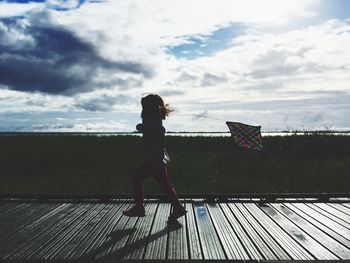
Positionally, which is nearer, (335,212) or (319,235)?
(319,235)

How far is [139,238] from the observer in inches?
174

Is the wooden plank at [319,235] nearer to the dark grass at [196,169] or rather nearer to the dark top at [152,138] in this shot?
the dark top at [152,138]

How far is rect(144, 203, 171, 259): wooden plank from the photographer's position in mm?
3836

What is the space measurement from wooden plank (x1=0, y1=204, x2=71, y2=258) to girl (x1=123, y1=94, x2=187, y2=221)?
128cm

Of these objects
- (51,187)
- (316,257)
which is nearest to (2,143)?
(51,187)

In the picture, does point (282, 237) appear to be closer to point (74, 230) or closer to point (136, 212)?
point (136, 212)

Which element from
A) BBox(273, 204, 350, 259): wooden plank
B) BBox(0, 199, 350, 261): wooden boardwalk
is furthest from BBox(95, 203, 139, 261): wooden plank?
BBox(273, 204, 350, 259): wooden plank

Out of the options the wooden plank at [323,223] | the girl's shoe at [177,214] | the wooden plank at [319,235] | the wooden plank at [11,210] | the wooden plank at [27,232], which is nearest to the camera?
the wooden plank at [319,235]

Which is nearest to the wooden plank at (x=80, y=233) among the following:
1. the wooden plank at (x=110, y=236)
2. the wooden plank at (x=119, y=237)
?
the wooden plank at (x=110, y=236)

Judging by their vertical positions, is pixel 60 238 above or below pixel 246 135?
below

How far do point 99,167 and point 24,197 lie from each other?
33.3 ft

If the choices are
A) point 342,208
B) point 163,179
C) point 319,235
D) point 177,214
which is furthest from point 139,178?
point 342,208

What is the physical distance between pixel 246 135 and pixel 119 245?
465 cm

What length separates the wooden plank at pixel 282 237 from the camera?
376 cm
